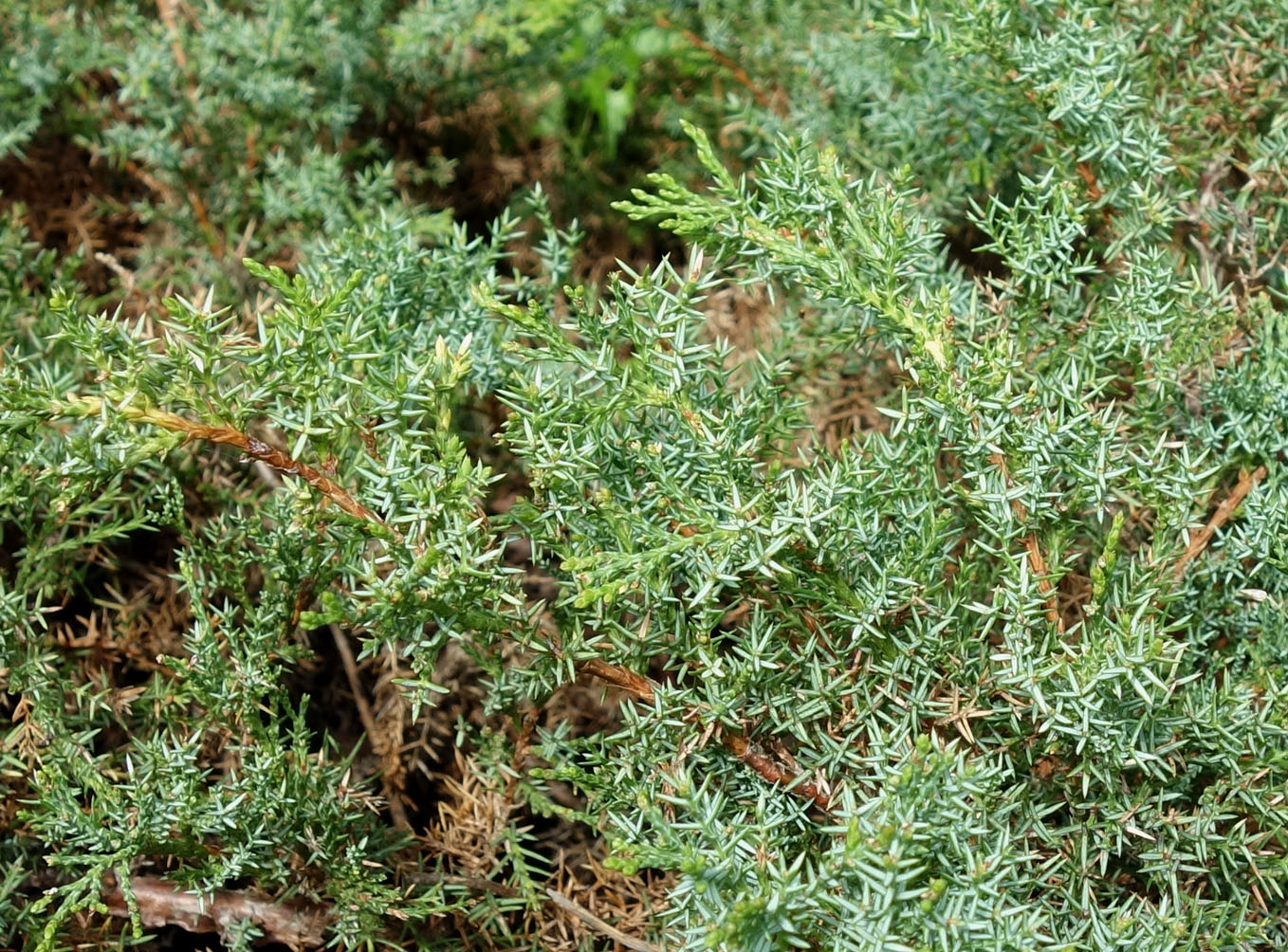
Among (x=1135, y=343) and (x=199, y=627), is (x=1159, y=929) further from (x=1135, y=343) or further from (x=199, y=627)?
(x=199, y=627)

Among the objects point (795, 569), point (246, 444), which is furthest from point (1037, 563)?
point (246, 444)

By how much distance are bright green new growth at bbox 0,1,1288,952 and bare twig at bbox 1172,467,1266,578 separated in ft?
0.06

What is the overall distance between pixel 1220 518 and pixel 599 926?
1.16m

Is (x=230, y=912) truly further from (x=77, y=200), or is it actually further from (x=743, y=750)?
(x=77, y=200)

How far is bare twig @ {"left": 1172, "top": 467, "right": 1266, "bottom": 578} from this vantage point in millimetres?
1733

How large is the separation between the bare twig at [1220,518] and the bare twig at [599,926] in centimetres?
98

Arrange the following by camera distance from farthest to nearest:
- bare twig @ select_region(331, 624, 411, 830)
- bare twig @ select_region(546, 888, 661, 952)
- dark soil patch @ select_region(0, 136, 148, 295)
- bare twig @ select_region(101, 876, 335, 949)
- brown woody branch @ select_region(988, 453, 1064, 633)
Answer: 1. dark soil patch @ select_region(0, 136, 148, 295)
2. bare twig @ select_region(331, 624, 411, 830)
3. bare twig @ select_region(101, 876, 335, 949)
4. bare twig @ select_region(546, 888, 661, 952)
5. brown woody branch @ select_region(988, 453, 1064, 633)

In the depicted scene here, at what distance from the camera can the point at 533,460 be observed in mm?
1569

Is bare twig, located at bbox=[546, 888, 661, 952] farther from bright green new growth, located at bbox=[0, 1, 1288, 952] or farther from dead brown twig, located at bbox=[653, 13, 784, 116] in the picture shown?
dead brown twig, located at bbox=[653, 13, 784, 116]

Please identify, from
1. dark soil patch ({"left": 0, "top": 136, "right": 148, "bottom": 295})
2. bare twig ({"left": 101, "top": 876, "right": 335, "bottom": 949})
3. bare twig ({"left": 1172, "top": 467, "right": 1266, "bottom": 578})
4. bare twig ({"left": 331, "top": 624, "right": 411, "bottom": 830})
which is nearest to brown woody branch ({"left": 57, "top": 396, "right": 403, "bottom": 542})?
bare twig ({"left": 331, "top": 624, "right": 411, "bottom": 830})

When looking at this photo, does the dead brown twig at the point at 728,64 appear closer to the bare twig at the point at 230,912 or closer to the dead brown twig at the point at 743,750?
the dead brown twig at the point at 743,750

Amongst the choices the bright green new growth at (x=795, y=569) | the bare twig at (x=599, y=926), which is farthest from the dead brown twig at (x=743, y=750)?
the bare twig at (x=599, y=926)

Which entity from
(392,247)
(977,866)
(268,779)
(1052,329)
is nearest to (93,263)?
(392,247)

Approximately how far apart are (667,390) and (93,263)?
5.66 feet
